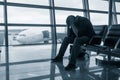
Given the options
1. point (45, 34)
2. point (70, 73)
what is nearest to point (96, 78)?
point (70, 73)

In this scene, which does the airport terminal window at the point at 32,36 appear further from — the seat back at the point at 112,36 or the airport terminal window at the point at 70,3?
the seat back at the point at 112,36

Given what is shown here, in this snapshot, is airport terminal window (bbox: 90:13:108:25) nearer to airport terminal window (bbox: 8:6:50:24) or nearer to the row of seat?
airport terminal window (bbox: 8:6:50:24)

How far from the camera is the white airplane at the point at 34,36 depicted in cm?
879

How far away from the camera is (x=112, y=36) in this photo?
3803mm

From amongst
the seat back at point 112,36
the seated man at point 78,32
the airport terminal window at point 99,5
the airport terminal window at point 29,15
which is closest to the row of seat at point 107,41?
the seat back at point 112,36

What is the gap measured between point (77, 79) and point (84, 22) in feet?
4.57

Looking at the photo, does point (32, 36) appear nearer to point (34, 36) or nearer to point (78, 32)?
point (34, 36)

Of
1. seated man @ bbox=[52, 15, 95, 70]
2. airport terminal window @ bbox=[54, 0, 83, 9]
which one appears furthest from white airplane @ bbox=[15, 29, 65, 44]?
seated man @ bbox=[52, 15, 95, 70]

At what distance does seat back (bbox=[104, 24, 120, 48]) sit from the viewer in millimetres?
3671

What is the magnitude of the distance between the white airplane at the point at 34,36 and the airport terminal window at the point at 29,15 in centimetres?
56

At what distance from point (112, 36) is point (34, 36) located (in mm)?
5984

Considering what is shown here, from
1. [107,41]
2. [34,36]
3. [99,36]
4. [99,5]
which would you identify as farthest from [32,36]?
[107,41]

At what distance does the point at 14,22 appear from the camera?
24.5 feet

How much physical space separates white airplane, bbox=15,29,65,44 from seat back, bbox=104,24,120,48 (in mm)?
4813
